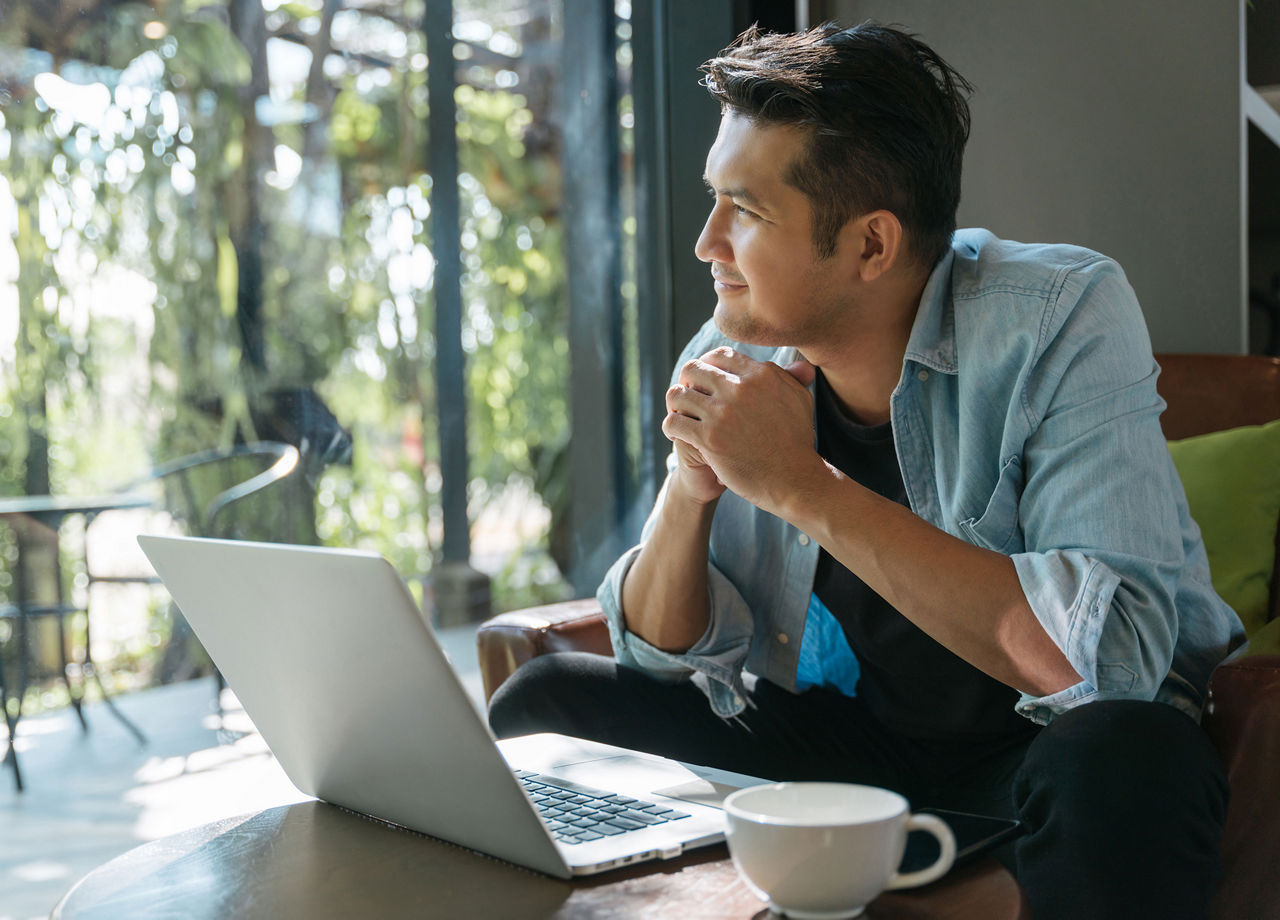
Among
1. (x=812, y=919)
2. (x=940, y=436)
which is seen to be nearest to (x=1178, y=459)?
(x=940, y=436)

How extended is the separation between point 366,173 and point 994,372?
135 cm

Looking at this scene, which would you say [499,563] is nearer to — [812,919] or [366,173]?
[366,173]

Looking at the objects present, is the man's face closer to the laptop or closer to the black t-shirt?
the black t-shirt

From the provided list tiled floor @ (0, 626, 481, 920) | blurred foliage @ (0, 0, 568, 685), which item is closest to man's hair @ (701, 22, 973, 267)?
blurred foliage @ (0, 0, 568, 685)

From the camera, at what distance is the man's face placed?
4.46 ft

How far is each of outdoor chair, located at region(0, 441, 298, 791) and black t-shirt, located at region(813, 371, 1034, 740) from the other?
3.28ft

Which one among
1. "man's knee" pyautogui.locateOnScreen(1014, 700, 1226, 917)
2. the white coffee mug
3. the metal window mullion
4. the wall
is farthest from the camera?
the metal window mullion

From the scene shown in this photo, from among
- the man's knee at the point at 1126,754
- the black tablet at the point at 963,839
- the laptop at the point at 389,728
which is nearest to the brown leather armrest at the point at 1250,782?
the man's knee at the point at 1126,754

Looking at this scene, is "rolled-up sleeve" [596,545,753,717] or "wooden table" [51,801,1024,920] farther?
"rolled-up sleeve" [596,545,753,717]

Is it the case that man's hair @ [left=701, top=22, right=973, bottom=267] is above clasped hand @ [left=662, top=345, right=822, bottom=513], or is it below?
above

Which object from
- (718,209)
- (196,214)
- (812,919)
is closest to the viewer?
(812,919)

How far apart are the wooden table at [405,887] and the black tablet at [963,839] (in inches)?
0.5

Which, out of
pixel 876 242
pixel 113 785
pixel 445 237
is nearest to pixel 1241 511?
pixel 876 242

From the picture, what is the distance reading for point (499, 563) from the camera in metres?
2.67
